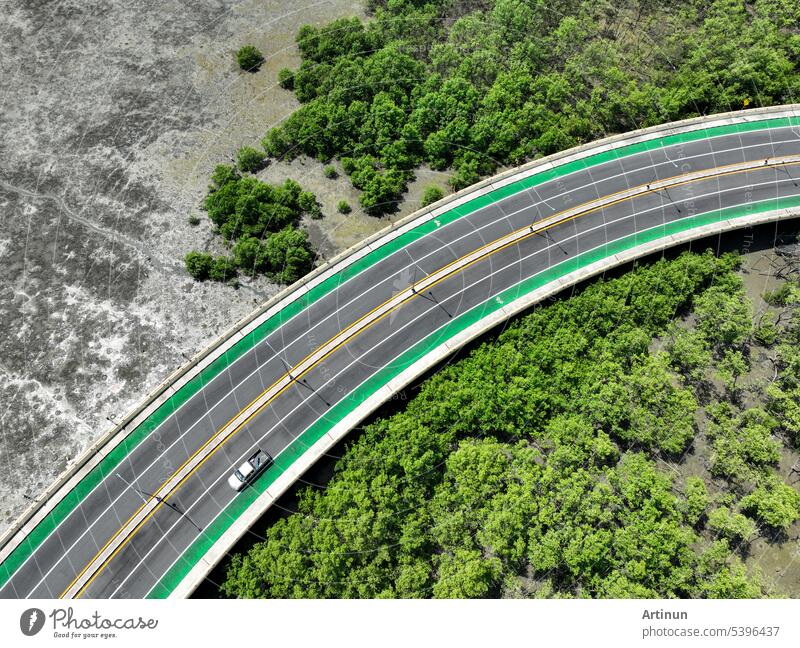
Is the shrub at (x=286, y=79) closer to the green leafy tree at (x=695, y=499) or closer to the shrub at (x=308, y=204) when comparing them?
the shrub at (x=308, y=204)

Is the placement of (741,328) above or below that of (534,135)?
below

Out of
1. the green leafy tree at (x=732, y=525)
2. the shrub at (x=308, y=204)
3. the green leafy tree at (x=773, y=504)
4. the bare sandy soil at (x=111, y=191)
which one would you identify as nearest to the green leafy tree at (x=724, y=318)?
the green leafy tree at (x=773, y=504)

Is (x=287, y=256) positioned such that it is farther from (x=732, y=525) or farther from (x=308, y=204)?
(x=732, y=525)

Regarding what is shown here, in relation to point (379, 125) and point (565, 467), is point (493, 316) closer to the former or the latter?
Answer: point (565, 467)

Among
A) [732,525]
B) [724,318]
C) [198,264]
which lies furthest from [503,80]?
[732,525]

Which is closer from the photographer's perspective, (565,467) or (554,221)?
(565,467)

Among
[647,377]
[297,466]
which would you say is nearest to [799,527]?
[647,377]

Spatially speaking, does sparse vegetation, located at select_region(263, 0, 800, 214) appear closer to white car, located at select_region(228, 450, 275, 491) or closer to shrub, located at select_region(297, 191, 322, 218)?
shrub, located at select_region(297, 191, 322, 218)

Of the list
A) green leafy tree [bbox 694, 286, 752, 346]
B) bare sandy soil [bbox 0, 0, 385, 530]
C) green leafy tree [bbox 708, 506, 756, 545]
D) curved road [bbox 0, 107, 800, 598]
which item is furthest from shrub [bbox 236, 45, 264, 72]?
green leafy tree [bbox 708, 506, 756, 545]
